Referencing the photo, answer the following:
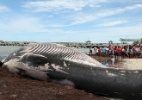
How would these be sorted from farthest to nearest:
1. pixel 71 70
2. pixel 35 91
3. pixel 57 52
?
pixel 57 52 → pixel 71 70 → pixel 35 91

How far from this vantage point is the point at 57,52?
12.4 m

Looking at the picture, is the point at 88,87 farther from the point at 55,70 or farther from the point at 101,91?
the point at 55,70

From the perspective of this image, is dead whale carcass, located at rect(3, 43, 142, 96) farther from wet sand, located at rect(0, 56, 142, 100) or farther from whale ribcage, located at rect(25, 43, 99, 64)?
wet sand, located at rect(0, 56, 142, 100)

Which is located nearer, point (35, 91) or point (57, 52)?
point (35, 91)

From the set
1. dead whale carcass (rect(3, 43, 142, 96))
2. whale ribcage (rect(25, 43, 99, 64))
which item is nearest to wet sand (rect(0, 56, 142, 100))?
dead whale carcass (rect(3, 43, 142, 96))

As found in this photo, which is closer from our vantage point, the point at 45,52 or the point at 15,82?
the point at 15,82

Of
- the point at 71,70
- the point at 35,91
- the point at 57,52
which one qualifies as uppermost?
the point at 57,52

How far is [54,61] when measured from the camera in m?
12.2

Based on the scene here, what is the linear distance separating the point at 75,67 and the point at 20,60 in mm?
2062

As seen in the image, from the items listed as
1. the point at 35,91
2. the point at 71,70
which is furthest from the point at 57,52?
the point at 35,91

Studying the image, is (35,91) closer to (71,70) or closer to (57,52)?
(71,70)

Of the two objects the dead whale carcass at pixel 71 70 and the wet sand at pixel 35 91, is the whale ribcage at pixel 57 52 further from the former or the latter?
the wet sand at pixel 35 91

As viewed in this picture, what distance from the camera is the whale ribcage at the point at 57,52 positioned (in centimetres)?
1235

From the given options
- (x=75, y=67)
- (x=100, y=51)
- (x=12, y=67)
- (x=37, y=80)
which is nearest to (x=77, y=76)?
(x=75, y=67)
